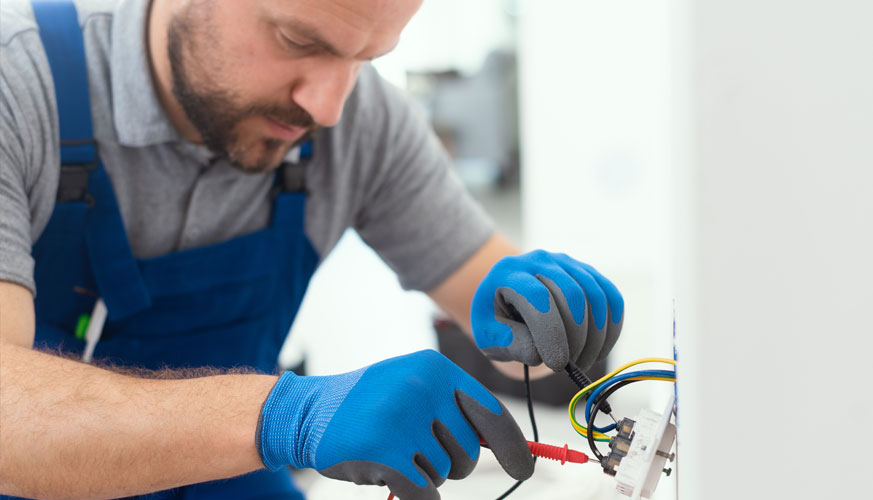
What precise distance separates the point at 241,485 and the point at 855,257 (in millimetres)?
609

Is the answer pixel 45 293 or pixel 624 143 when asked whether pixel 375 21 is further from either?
pixel 624 143

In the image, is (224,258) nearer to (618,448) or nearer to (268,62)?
(268,62)

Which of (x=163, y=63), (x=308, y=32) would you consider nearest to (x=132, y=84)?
(x=163, y=63)

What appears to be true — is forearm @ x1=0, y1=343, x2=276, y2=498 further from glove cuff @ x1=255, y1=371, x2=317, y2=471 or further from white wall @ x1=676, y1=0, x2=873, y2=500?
white wall @ x1=676, y1=0, x2=873, y2=500

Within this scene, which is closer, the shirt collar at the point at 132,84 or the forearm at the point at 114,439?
the forearm at the point at 114,439

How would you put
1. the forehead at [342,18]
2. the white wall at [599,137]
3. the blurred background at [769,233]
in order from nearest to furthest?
1. the blurred background at [769,233]
2. the forehead at [342,18]
3. the white wall at [599,137]

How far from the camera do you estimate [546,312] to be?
0.59m

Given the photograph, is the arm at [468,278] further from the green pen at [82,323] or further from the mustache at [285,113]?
the green pen at [82,323]

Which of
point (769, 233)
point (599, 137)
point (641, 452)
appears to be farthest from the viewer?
point (599, 137)

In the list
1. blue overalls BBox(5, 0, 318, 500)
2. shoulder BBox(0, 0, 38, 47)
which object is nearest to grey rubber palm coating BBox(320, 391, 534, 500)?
blue overalls BBox(5, 0, 318, 500)

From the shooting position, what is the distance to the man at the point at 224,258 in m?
0.52

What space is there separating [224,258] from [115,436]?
0.43 metres

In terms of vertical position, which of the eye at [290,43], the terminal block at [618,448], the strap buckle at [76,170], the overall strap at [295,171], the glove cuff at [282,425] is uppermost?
the eye at [290,43]

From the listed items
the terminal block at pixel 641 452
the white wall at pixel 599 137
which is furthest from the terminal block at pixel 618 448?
the white wall at pixel 599 137
